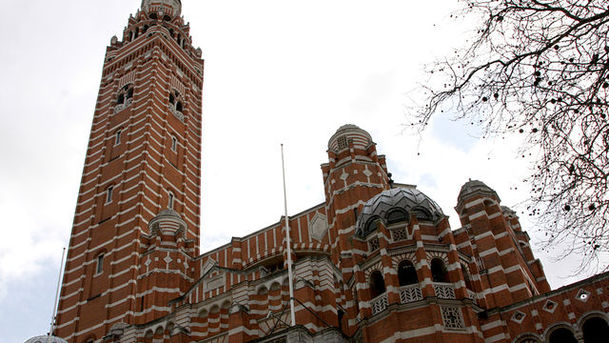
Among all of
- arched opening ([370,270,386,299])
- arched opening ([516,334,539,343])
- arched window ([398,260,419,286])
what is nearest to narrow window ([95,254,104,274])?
arched opening ([370,270,386,299])

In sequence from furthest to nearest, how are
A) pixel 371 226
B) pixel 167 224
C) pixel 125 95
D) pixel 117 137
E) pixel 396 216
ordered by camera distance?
pixel 125 95 < pixel 117 137 < pixel 167 224 < pixel 371 226 < pixel 396 216

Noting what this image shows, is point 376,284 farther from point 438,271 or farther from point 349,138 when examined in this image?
point 349,138

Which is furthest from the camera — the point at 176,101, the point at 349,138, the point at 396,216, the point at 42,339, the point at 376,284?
the point at 176,101

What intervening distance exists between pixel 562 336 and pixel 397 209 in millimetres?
8206

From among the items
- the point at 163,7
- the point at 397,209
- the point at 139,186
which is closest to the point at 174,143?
the point at 139,186

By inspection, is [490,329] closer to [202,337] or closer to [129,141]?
[202,337]

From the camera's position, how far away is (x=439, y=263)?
25312 millimetres

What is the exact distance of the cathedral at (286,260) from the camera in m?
23.7

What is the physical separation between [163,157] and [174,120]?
18.8 feet

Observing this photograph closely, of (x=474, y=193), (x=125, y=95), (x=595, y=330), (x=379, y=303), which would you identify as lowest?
(x=595, y=330)

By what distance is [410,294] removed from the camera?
23.9m

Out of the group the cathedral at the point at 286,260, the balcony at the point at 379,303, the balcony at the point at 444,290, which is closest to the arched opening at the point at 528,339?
the cathedral at the point at 286,260

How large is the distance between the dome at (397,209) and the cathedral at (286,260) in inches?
2.6

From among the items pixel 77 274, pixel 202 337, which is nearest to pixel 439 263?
pixel 202 337
